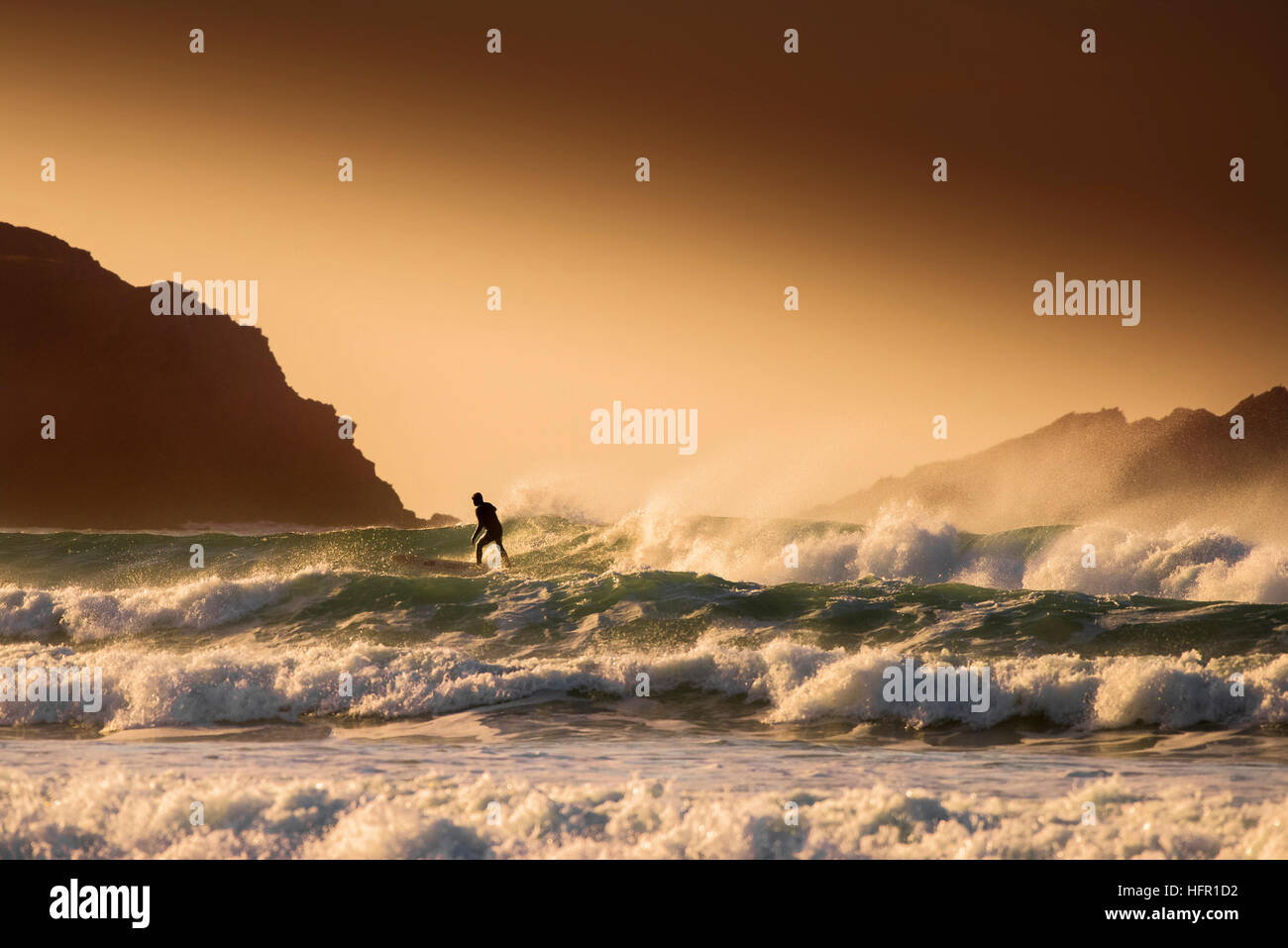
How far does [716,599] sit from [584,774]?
373 inches

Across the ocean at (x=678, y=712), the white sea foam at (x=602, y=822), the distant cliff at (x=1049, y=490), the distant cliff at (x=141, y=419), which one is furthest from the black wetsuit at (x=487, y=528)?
the distant cliff at (x=141, y=419)

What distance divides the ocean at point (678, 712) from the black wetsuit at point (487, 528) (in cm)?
221

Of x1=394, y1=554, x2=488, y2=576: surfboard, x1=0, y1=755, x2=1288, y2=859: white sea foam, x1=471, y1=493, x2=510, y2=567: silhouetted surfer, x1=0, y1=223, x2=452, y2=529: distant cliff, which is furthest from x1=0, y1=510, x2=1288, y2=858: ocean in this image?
x1=0, y1=223, x2=452, y2=529: distant cliff

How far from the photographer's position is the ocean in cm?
727

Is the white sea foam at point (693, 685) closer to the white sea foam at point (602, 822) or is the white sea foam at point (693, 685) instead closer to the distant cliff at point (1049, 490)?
the white sea foam at point (602, 822)

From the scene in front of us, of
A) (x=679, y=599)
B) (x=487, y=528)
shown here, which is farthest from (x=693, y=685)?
(x=487, y=528)

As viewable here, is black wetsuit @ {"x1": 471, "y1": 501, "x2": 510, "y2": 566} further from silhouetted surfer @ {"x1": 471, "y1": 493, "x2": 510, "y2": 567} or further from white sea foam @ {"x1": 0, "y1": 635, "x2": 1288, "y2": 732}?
white sea foam @ {"x1": 0, "y1": 635, "x2": 1288, "y2": 732}

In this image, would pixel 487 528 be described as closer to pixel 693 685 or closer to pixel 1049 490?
pixel 693 685

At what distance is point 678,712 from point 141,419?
127 m

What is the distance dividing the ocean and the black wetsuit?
7.25 ft

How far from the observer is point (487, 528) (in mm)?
26312
